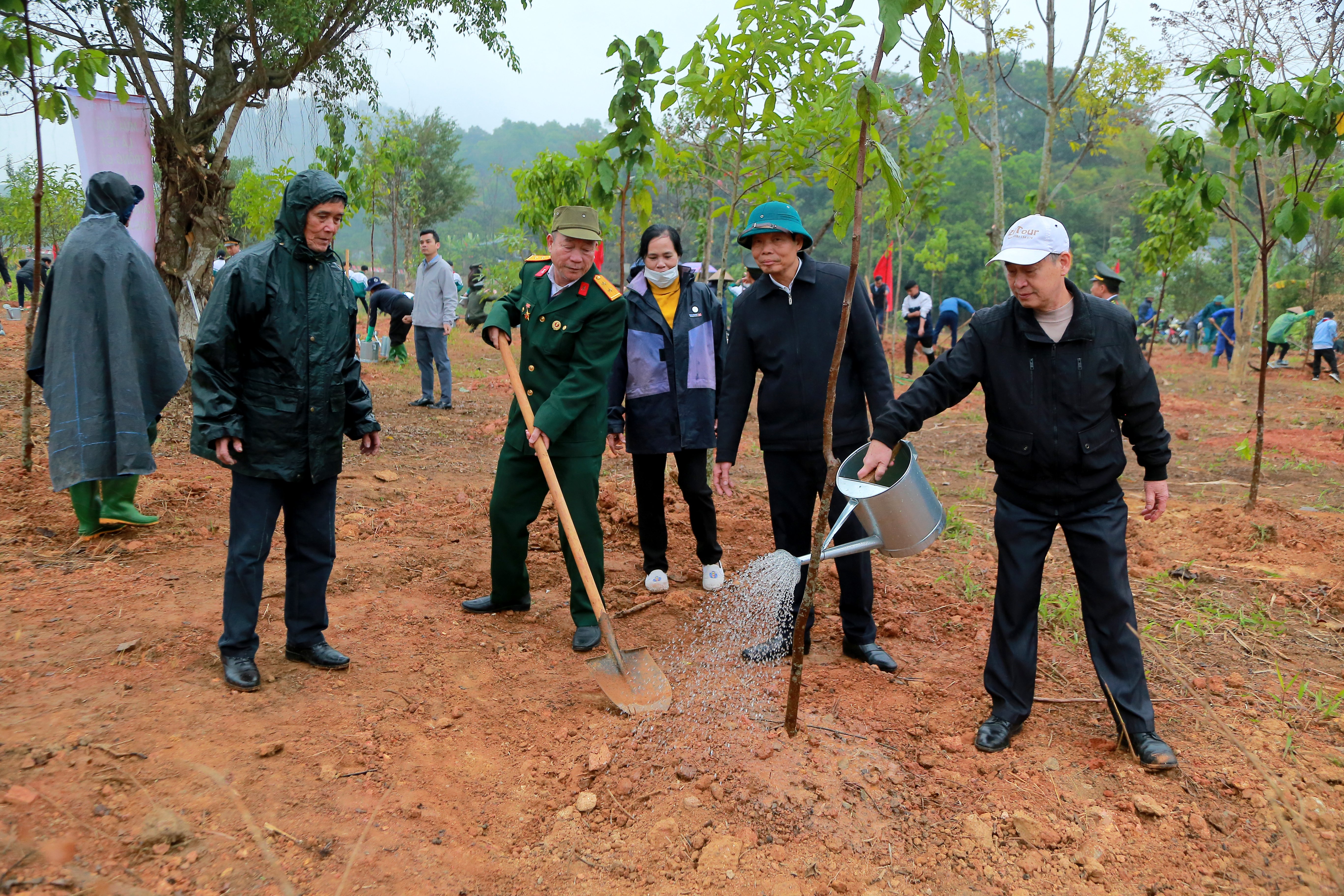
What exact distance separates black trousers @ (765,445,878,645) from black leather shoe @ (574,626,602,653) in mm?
858

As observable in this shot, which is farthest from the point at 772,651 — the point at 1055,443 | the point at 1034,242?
the point at 1034,242

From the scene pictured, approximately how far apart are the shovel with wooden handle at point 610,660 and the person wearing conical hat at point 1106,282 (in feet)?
17.9

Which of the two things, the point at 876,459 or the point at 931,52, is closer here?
the point at 931,52

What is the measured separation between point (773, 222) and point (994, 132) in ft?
24.7

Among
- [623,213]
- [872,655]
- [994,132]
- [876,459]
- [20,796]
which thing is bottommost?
[872,655]

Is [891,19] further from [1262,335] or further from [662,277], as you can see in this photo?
[1262,335]

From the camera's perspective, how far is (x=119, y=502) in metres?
4.54

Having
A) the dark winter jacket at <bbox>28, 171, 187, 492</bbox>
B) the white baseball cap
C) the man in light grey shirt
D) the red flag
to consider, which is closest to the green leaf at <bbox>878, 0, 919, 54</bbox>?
the white baseball cap

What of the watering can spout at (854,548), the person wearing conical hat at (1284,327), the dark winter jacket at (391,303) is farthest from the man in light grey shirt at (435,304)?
the person wearing conical hat at (1284,327)

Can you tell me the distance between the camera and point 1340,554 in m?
5.21

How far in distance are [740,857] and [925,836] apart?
0.55m

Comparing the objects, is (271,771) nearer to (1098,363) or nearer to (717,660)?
(717,660)

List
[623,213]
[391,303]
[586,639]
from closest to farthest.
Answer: [586,639] < [623,213] < [391,303]

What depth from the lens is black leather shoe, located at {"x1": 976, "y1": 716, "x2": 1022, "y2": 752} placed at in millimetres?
2947
